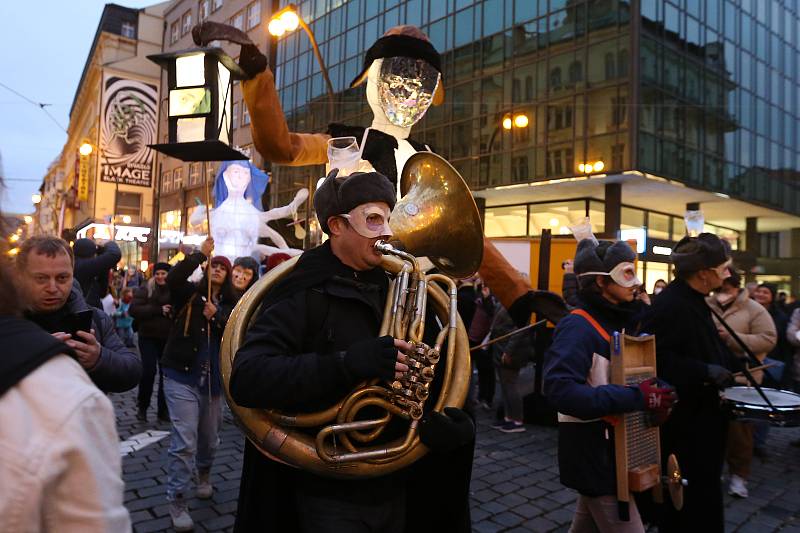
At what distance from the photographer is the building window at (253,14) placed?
31934mm

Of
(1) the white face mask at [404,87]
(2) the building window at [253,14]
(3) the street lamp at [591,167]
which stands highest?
(2) the building window at [253,14]

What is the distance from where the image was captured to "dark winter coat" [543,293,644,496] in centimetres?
244

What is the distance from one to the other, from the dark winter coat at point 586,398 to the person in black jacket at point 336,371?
0.63 metres

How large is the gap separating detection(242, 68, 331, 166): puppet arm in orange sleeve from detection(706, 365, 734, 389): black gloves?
252cm

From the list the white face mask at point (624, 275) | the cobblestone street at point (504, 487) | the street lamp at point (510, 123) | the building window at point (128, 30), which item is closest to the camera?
the white face mask at point (624, 275)

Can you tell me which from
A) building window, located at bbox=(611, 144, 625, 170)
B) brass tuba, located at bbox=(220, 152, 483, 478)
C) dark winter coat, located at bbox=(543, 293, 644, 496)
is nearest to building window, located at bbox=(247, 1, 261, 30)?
building window, located at bbox=(611, 144, 625, 170)

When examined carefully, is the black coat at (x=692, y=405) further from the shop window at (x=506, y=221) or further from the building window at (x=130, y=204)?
the building window at (x=130, y=204)

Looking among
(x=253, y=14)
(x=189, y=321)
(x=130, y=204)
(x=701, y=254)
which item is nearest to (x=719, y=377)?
(x=701, y=254)

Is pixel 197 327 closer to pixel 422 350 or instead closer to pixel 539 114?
pixel 422 350

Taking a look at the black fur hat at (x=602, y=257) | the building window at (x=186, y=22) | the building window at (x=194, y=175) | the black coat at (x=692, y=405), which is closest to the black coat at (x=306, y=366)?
the black fur hat at (x=602, y=257)

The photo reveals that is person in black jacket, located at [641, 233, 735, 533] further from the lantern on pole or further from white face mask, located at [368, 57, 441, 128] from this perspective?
the lantern on pole

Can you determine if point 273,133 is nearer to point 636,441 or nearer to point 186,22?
point 636,441

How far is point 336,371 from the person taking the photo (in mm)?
1684

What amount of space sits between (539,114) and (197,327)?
1749 cm
